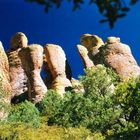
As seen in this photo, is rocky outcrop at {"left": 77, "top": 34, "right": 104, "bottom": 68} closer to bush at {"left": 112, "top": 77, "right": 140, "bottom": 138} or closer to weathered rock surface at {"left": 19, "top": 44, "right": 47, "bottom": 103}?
weathered rock surface at {"left": 19, "top": 44, "right": 47, "bottom": 103}

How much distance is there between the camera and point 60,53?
7956 centimetres

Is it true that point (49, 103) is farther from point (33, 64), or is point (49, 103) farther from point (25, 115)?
point (33, 64)

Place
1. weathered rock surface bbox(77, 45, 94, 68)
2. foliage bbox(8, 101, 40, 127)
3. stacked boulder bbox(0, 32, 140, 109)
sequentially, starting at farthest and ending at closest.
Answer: weathered rock surface bbox(77, 45, 94, 68), stacked boulder bbox(0, 32, 140, 109), foliage bbox(8, 101, 40, 127)

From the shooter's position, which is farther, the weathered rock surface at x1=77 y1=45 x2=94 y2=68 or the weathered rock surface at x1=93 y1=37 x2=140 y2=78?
the weathered rock surface at x1=77 y1=45 x2=94 y2=68

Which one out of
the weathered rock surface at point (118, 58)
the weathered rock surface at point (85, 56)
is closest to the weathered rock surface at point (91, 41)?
the weathered rock surface at point (85, 56)

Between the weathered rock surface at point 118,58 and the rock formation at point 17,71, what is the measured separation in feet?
39.0

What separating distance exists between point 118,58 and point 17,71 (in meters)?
16.6

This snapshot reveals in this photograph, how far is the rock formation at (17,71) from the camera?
73.6m

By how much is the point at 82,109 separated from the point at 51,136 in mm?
9912

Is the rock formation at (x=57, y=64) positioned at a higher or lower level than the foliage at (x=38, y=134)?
higher

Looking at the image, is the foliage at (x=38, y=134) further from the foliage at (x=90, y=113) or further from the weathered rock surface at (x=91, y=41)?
the weathered rock surface at (x=91, y=41)

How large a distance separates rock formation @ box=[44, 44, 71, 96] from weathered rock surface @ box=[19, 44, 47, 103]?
2.57 m

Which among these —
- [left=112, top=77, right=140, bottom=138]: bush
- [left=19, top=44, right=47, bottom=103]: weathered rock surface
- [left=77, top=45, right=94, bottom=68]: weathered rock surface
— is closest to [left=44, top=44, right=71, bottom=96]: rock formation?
[left=19, top=44, right=47, bottom=103]: weathered rock surface

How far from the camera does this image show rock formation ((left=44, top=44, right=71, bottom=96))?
72.9 m
